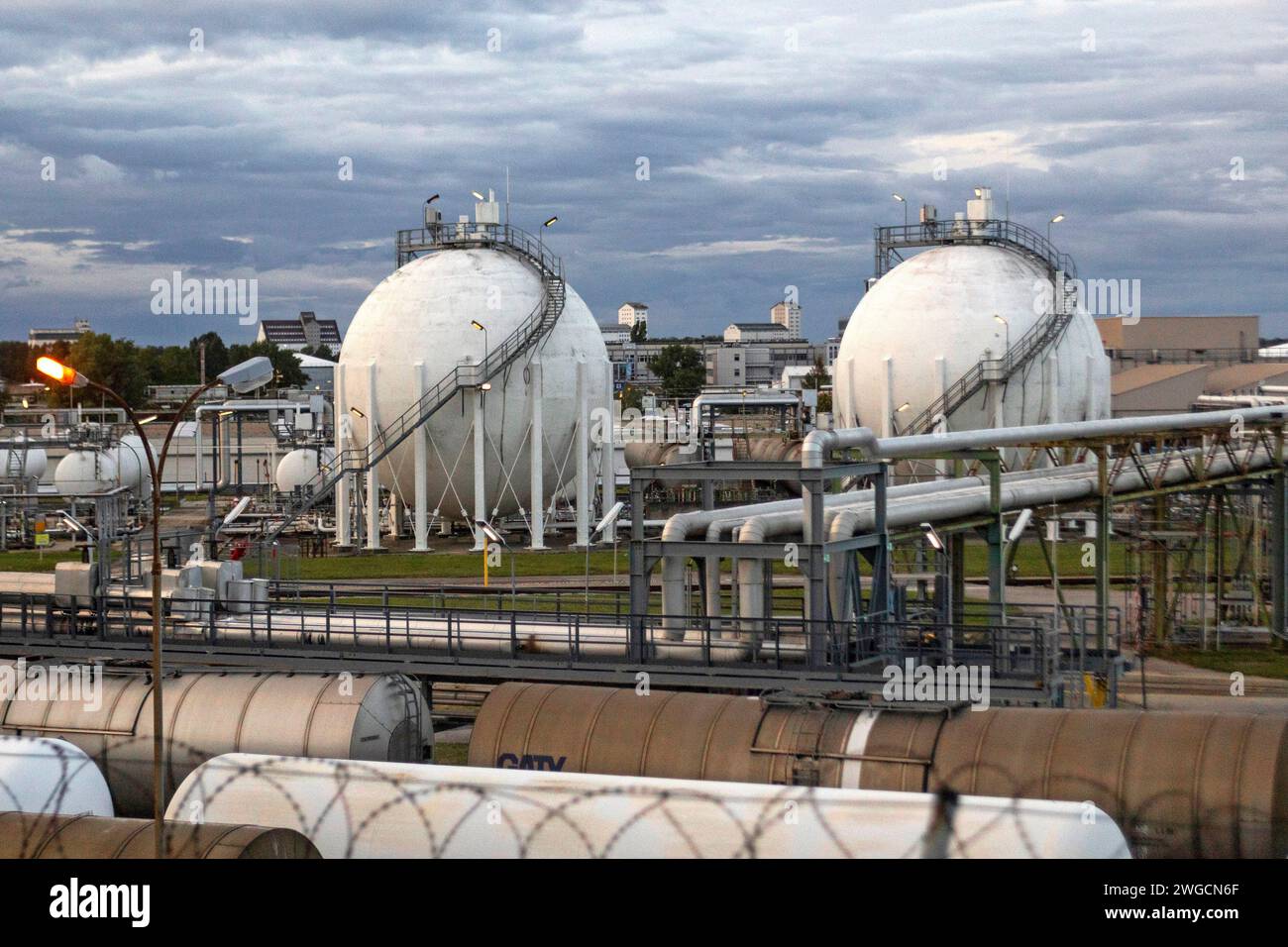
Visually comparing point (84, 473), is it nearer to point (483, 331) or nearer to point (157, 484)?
point (483, 331)

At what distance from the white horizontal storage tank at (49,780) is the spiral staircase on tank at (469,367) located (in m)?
34.1

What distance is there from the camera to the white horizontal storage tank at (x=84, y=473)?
71.4 meters

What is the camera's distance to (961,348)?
59.5 m

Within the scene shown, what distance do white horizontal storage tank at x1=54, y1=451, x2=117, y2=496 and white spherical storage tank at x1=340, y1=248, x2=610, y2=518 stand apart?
17590 mm

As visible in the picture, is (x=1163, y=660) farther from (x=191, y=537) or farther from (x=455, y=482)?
(x=455, y=482)

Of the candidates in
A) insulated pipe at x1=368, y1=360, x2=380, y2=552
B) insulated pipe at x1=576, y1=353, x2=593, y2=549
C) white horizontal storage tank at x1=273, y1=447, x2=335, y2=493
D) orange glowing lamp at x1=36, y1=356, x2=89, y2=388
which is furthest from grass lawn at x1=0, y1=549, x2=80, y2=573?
orange glowing lamp at x1=36, y1=356, x2=89, y2=388

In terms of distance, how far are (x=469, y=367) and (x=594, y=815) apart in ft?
136

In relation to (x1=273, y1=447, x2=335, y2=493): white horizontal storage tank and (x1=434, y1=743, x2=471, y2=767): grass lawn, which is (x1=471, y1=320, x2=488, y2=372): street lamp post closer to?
(x1=273, y1=447, x2=335, y2=493): white horizontal storage tank

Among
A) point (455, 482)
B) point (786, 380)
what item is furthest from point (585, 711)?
point (786, 380)

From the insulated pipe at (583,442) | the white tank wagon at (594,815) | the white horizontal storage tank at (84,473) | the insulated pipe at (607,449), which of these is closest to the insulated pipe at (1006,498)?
the white tank wagon at (594,815)

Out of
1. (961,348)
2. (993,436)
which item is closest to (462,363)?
(961,348)

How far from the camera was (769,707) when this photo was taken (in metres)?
20.2
